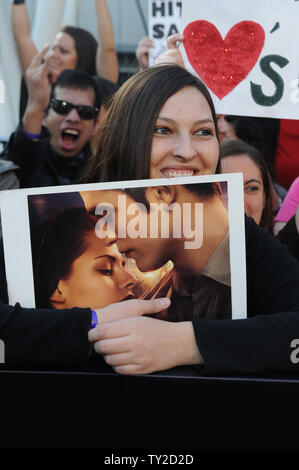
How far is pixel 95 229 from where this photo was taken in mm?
1144

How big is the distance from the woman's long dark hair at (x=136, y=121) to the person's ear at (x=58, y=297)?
0.42 m

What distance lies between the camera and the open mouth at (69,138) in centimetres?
306

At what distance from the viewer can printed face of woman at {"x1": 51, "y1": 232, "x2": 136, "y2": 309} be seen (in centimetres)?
114

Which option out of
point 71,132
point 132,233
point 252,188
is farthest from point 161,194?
point 71,132

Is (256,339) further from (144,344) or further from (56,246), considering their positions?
(56,246)

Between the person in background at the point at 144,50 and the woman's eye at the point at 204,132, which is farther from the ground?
the person in background at the point at 144,50

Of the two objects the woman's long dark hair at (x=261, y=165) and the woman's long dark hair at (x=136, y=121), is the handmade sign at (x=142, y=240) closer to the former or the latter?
the woman's long dark hair at (x=136, y=121)

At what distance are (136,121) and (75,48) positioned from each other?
2485 millimetres

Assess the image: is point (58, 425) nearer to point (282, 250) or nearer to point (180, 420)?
point (180, 420)

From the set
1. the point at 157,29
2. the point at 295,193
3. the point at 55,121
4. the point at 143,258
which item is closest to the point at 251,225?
the point at 143,258

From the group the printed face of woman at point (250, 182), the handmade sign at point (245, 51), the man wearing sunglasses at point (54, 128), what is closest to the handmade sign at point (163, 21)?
the man wearing sunglasses at point (54, 128)

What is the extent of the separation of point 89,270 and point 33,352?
0.19 metres

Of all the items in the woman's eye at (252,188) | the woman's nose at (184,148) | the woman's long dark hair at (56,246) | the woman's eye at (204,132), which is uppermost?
the woman's eye at (252,188)

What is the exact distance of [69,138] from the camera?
309 centimetres
